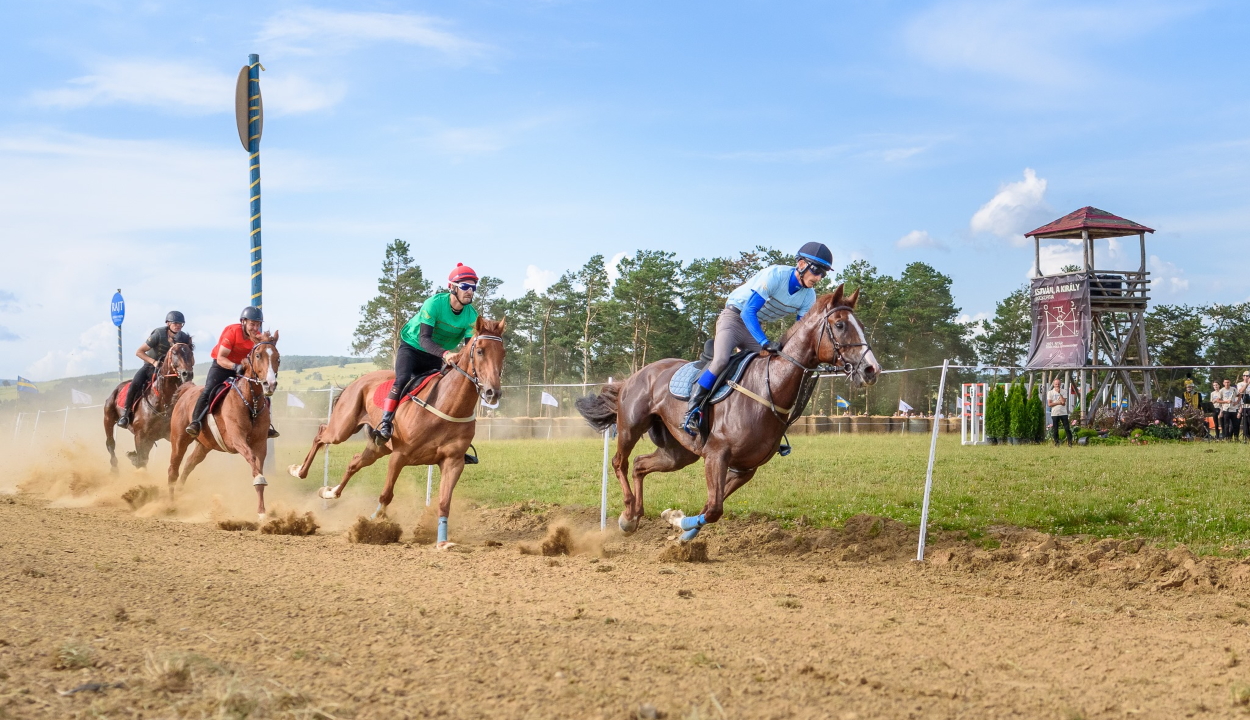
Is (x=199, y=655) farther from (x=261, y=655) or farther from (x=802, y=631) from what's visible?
(x=802, y=631)

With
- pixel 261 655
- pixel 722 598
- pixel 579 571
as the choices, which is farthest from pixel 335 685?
pixel 579 571

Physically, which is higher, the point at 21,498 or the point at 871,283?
the point at 871,283

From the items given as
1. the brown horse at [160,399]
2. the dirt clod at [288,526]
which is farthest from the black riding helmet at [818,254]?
the brown horse at [160,399]

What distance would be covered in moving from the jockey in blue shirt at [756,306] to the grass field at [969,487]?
3.00 meters

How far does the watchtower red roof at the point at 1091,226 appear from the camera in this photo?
137 ft

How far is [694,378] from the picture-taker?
9328mm

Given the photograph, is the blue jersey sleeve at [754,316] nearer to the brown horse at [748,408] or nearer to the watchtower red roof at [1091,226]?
the brown horse at [748,408]

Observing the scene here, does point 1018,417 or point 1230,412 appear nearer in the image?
point 1018,417

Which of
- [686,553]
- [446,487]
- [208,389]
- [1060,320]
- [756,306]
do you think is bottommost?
[686,553]

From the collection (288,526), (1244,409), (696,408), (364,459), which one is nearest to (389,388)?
(364,459)

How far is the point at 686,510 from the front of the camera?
474 inches

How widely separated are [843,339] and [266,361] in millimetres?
7076

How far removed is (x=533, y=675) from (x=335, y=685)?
82 cm

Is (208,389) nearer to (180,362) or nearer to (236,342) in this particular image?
(236,342)
